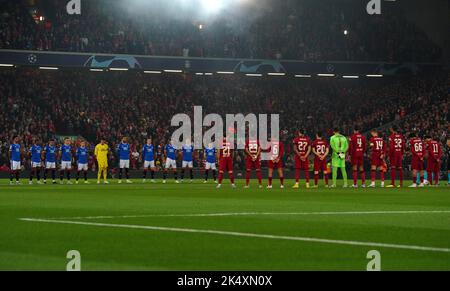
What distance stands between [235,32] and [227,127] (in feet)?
35.8

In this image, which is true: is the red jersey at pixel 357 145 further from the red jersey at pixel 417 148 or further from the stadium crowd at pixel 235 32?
the stadium crowd at pixel 235 32

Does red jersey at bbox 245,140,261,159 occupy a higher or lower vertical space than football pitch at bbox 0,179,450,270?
higher

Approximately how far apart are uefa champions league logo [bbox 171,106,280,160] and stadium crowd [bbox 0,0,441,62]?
224 inches

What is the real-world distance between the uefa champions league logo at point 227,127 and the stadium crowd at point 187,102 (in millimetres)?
806

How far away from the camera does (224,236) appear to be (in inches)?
530

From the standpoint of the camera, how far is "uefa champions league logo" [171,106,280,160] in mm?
57906

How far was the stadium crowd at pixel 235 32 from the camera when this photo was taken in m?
62.4

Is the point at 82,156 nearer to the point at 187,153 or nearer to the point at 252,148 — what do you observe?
the point at 187,153

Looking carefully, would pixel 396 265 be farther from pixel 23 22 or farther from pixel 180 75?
pixel 180 75

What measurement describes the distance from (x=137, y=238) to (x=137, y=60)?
166ft

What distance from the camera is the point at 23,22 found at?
61.9m

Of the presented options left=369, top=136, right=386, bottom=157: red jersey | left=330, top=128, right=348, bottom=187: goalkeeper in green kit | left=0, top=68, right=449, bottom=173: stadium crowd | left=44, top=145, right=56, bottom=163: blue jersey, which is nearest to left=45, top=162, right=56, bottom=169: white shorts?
left=44, top=145, right=56, bottom=163: blue jersey

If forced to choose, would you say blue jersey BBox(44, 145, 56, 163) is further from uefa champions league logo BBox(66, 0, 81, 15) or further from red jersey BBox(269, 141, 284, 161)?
uefa champions league logo BBox(66, 0, 81, 15)

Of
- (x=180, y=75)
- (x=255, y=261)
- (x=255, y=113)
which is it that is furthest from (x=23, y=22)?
(x=255, y=261)
